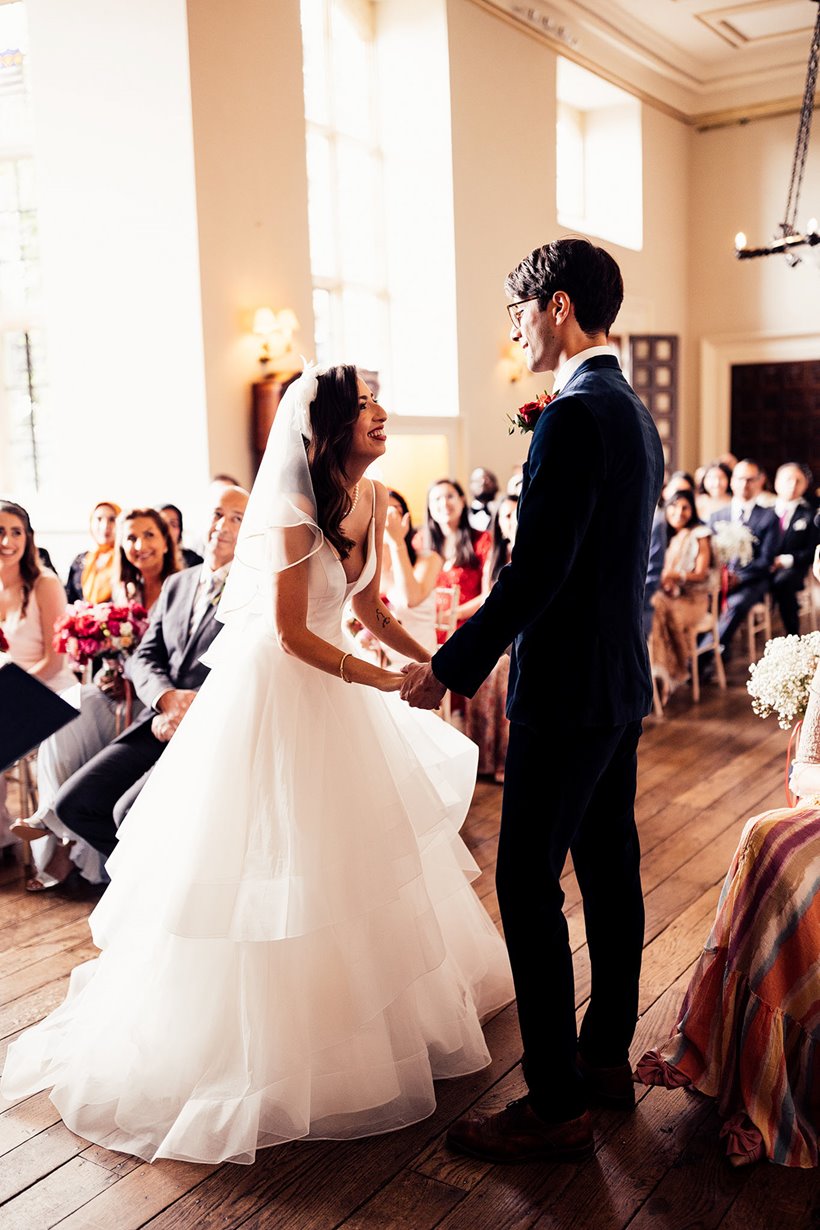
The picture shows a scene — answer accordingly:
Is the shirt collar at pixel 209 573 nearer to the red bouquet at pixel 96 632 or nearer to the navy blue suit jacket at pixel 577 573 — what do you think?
the red bouquet at pixel 96 632

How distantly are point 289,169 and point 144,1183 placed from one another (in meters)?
6.74

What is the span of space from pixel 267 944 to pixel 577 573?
103cm

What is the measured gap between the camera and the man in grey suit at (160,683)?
3854 millimetres

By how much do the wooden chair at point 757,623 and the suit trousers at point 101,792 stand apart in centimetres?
541

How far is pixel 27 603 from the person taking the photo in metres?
4.53

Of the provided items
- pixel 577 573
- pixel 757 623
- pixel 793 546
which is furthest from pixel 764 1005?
pixel 757 623

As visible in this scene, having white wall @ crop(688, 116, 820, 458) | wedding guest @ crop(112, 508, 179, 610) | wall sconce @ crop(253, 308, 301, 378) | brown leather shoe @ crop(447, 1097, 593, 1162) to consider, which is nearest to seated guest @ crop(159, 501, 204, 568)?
wedding guest @ crop(112, 508, 179, 610)

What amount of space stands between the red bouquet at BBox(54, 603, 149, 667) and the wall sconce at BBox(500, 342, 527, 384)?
6.72m

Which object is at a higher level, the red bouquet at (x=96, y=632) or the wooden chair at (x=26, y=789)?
the red bouquet at (x=96, y=632)

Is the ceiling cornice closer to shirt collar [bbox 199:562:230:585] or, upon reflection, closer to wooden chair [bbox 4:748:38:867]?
shirt collar [bbox 199:562:230:585]

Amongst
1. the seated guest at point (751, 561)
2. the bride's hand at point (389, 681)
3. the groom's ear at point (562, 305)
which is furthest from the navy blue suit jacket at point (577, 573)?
the seated guest at point (751, 561)

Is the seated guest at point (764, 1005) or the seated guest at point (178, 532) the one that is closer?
the seated guest at point (764, 1005)

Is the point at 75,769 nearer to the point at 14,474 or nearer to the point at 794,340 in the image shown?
the point at 14,474

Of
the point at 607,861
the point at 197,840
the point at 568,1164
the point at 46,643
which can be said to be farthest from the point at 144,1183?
the point at 46,643
